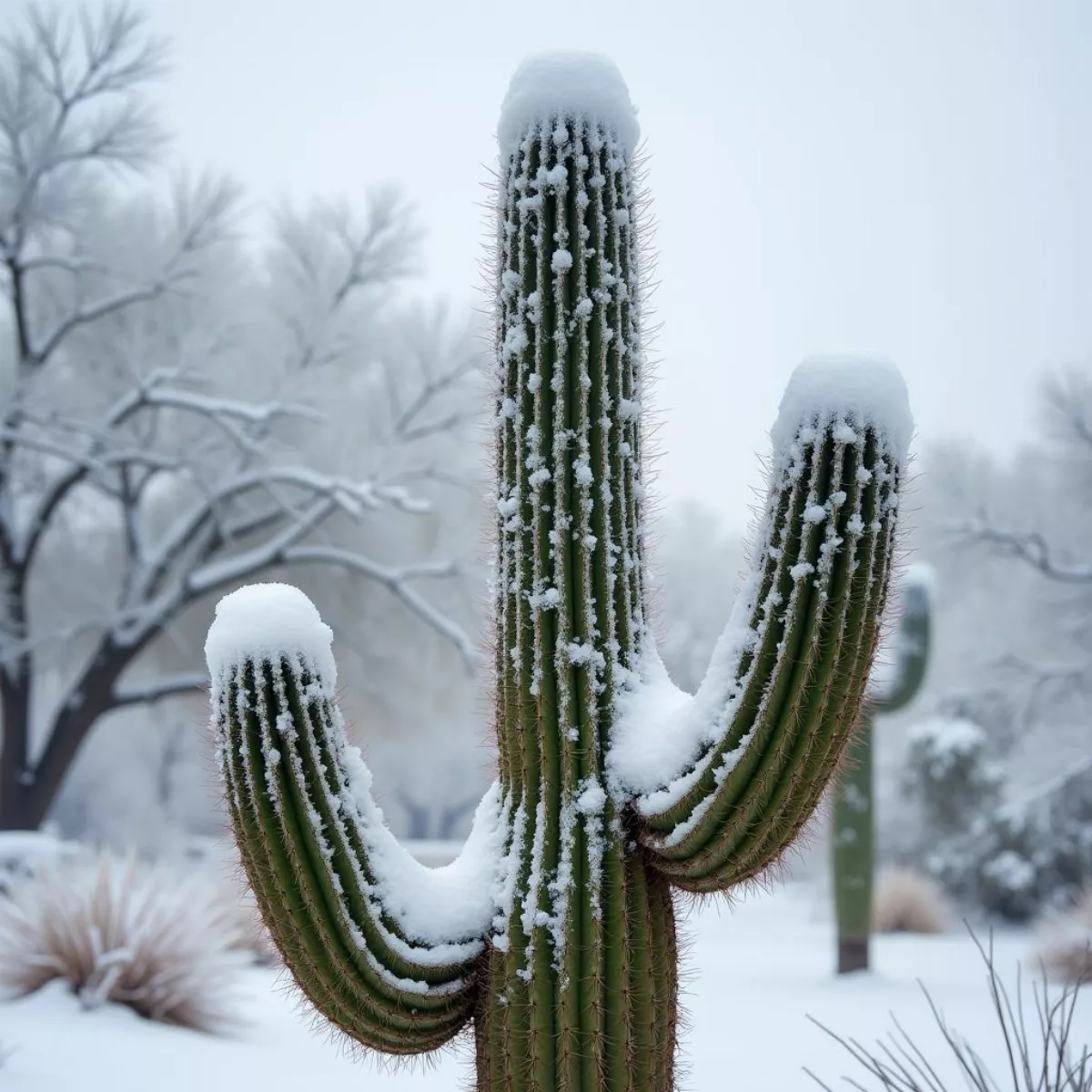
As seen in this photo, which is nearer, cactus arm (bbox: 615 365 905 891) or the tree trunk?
cactus arm (bbox: 615 365 905 891)

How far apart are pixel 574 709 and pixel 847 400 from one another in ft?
2.77

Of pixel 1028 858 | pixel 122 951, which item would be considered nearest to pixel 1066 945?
pixel 122 951

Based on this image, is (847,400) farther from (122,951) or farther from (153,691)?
(153,691)

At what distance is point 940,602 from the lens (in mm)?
18609

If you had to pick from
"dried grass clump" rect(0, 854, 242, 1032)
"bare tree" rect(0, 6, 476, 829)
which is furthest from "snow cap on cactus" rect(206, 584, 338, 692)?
"bare tree" rect(0, 6, 476, 829)

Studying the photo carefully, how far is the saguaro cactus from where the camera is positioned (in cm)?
887

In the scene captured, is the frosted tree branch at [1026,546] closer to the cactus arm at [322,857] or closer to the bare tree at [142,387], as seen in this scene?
the bare tree at [142,387]

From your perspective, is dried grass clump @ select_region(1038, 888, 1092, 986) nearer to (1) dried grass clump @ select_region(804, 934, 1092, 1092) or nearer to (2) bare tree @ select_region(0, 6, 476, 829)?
(1) dried grass clump @ select_region(804, 934, 1092, 1092)

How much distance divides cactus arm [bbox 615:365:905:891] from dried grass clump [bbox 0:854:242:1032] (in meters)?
4.59

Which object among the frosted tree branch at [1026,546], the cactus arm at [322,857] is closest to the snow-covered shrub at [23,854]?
the cactus arm at [322,857]

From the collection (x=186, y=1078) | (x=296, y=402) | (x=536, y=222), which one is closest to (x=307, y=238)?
(x=296, y=402)

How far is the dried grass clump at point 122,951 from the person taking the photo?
597cm

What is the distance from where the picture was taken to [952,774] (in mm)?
15898

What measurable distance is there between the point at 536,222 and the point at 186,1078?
3939 millimetres
